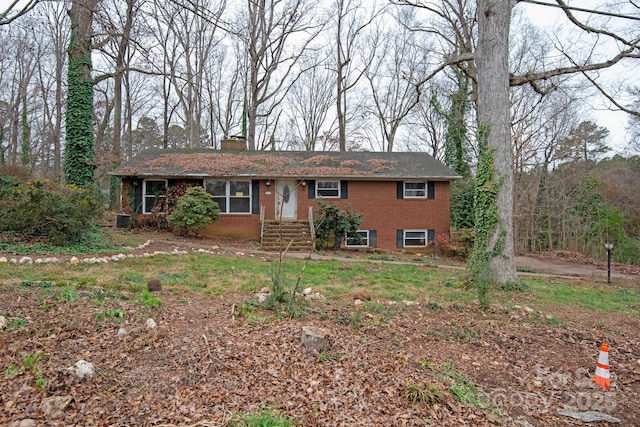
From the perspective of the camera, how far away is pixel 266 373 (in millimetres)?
3072

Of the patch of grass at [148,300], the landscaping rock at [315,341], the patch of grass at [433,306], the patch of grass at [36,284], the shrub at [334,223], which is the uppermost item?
the shrub at [334,223]

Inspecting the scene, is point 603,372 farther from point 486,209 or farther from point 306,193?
point 306,193

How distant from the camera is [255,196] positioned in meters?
15.8

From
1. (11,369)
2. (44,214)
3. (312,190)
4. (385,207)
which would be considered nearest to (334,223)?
(312,190)

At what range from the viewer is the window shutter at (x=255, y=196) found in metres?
15.8

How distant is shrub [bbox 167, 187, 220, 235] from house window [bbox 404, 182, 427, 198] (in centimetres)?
806

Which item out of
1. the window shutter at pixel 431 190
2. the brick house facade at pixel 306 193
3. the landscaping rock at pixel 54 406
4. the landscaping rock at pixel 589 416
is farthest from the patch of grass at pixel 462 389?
the window shutter at pixel 431 190

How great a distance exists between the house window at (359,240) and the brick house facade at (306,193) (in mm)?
44

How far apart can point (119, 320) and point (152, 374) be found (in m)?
1.18

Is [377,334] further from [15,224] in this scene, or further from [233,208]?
[233,208]

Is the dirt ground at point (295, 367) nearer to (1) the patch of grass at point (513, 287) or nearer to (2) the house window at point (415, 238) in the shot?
(1) the patch of grass at point (513, 287)

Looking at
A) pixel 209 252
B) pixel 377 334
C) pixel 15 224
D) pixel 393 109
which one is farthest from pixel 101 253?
pixel 393 109

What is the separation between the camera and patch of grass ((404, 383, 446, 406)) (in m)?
2.81

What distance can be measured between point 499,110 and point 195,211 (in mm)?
10732
